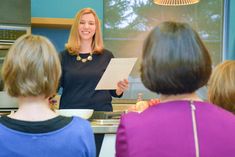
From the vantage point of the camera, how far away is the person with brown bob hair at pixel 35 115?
103 centimetres

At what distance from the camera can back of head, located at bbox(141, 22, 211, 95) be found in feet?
3.14

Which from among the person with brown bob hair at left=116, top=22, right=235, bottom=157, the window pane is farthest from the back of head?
the window pane

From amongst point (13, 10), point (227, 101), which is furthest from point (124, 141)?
point (13, 10)

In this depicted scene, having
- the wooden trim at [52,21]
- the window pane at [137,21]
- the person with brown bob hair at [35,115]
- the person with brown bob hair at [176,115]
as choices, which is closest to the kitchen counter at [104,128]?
the person with brown bob hair at [35,115]

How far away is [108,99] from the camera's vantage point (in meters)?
2.46

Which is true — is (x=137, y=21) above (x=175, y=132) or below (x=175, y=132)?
above

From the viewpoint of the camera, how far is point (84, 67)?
7.90 feet

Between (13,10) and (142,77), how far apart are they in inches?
82.8

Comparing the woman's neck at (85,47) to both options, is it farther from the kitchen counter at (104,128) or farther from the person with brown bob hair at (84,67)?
the kitchen counter at (104,128)

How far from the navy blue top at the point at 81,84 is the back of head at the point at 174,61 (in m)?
1.40

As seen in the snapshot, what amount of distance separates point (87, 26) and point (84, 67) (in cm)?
27

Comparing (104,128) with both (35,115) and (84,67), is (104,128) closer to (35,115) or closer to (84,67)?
(35,115)

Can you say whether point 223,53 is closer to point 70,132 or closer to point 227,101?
point 227,101

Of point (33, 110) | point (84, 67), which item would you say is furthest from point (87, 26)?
point (33, 110)
